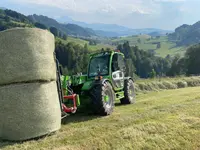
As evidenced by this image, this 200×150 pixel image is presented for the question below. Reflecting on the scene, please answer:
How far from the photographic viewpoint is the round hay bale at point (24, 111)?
5547mm

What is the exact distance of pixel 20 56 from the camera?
5574 millimetres

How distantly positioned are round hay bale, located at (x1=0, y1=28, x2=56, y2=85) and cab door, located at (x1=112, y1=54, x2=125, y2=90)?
14.6 feet

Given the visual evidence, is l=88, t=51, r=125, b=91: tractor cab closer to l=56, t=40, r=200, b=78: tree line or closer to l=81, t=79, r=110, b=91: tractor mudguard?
l=81, t=79, r=110, b=91: tractor mudguard

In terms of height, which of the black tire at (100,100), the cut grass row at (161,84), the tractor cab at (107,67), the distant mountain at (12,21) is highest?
the distant mountain at (12,21)

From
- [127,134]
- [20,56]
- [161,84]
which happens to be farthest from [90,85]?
[161,84]

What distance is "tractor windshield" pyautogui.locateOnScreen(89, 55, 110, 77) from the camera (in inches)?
385

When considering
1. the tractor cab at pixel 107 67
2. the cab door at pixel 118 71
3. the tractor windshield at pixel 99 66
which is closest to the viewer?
the tractor cab at pixel 107 67

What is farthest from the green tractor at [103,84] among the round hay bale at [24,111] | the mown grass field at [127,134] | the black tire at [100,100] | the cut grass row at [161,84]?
the cut grass row at [161,84]

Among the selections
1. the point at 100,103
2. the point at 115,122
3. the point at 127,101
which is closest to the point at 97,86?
the point at 100,103

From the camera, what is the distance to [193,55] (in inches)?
2485

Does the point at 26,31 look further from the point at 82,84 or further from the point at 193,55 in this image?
the point at 193,55

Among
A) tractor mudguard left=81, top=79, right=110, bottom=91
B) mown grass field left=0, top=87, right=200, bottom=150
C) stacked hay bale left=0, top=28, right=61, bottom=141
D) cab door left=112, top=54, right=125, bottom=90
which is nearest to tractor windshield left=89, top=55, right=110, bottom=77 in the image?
cab door left=112, top=54, right=125, bottom=90

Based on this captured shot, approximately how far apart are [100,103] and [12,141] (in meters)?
3.04

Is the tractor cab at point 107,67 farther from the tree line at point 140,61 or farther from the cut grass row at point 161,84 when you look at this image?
the tree line at point 140,61
